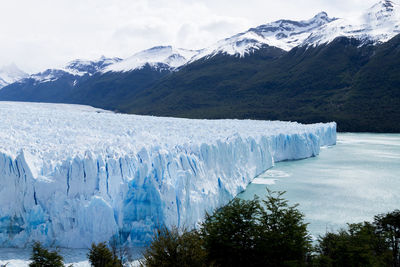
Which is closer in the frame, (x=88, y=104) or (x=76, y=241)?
(x=76, y=241)

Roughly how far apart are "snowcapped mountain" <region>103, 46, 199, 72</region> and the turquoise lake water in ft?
391

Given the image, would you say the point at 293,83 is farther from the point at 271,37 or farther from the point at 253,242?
the point at 271,37

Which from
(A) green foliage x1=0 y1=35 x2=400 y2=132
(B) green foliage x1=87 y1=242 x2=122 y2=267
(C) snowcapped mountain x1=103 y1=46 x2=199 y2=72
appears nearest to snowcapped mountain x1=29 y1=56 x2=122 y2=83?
(C) snowcapped mountain x1=103 y1=46 x2=199 y2=72

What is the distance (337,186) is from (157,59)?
139310 mm

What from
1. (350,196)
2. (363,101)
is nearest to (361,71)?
(363,101)

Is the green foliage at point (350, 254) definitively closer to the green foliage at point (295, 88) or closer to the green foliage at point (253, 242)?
the green foliage at point (253, 242)

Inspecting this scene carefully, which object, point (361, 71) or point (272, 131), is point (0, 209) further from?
point (361, 71)

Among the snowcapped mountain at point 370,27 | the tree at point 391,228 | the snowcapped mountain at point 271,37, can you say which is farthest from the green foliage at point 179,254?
the snowcapped mountain at point 271,37

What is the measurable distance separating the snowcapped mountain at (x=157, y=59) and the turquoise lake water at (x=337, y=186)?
119088 millimetres

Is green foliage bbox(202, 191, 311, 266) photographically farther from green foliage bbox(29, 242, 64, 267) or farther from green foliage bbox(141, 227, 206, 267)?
green foliage bbox(29, 242, 64, 267)

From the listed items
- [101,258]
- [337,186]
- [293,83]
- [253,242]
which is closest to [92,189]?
[101,258]

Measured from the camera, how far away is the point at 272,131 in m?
23.8

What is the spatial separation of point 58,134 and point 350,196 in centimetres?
1327

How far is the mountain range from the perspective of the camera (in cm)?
5597
